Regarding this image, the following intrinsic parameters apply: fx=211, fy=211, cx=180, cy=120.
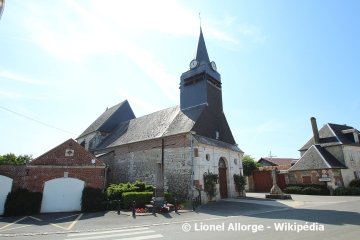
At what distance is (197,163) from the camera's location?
14.7m

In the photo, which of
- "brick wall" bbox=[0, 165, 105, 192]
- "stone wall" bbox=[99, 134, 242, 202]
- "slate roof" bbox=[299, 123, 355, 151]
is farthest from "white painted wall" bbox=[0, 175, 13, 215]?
"slate roof" bbox=[299, 123, 355, 151]

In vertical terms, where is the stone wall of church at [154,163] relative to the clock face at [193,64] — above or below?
below

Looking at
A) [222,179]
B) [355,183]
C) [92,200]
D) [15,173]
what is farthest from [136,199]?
[355,183]

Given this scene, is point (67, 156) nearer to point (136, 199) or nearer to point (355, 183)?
point (136, 199)

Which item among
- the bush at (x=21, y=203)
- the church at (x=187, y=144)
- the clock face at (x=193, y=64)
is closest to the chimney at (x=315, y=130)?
the church at (x=187, y=144)

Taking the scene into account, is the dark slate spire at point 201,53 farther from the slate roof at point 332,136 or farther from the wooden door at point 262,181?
the slate roof at point 332,136

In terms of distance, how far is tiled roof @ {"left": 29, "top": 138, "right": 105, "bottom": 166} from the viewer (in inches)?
508

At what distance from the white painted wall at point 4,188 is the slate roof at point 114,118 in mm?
13187

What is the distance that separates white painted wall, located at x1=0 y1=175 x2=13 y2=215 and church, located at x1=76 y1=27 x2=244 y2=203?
25.1ft

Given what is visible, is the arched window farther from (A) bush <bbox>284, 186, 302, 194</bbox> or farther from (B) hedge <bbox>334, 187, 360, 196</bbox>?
(B) hedge <bbox>334, 187, 360, 196</bbox>

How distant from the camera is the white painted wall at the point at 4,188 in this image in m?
11.3

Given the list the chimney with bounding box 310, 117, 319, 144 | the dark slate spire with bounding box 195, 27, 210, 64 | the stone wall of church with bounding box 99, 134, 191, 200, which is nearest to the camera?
the stone wall of church with bounding box 99, 134, 191, 200

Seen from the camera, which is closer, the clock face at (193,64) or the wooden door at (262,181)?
the clock face at (193,64)

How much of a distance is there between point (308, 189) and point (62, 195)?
21.4 m
